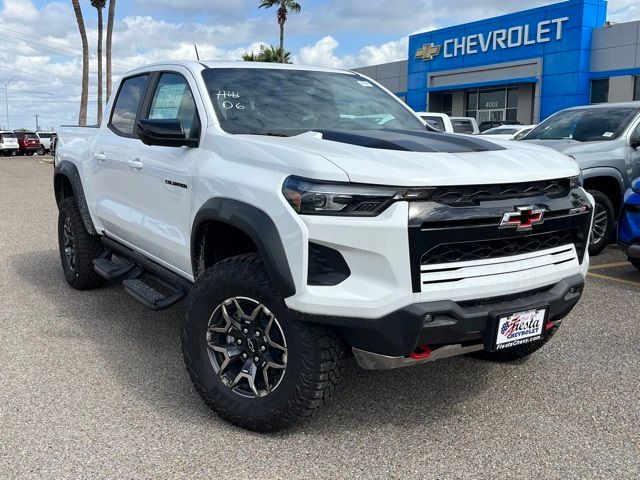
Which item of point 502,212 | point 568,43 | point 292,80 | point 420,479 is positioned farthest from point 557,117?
point 568,43

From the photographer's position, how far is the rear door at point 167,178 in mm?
3729

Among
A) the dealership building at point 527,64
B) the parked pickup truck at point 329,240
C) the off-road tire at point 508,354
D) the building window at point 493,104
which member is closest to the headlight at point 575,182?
the parked pickup truck at point 329,240

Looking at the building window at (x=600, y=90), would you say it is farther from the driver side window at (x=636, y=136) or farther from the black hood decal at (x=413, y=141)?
the black hood decal at (x=413, y=141)

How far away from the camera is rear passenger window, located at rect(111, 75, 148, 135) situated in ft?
15.6

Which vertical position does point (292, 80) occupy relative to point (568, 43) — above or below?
below

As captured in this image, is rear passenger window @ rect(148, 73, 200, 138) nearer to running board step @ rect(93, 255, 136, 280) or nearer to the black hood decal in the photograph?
the black hood decal

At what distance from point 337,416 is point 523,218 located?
1389 mm

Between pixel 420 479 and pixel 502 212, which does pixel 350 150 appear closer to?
pixel 502 212

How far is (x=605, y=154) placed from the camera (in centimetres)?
748

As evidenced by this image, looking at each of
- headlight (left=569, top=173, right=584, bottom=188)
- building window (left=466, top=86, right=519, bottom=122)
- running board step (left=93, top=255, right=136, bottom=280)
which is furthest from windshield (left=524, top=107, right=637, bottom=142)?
building window (left=466, top=86, right=519, bottom=122)

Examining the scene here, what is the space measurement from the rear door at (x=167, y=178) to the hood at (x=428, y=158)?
562 mm

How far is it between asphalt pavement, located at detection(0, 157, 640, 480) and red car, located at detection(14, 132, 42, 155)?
43994 mm

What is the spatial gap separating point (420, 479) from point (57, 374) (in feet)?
7.64

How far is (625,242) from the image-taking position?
6285 mm
